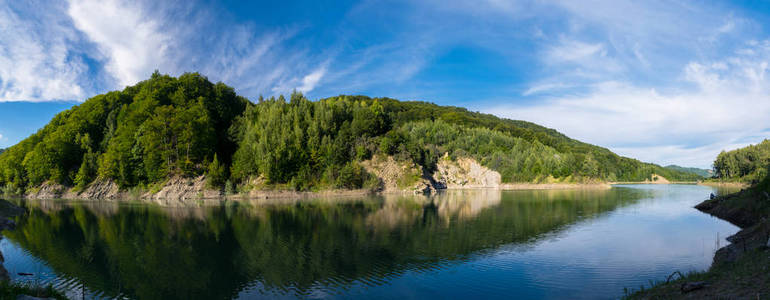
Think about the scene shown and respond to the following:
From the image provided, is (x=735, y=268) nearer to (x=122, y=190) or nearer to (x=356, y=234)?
(x=356, y=234)

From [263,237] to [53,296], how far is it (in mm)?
17185

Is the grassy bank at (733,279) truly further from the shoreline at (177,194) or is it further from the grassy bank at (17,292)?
the shoreline at (177,194)

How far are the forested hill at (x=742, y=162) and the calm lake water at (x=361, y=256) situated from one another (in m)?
124

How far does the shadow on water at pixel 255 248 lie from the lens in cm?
1736

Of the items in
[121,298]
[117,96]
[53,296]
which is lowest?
[121,298]

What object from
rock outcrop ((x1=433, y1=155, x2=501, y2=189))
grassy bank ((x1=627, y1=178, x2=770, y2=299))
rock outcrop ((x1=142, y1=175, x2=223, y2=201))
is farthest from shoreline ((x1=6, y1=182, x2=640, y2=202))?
grassy bank ((x1=627, y1=178, x2=770, y2=299))

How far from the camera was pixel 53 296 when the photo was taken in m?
11.7

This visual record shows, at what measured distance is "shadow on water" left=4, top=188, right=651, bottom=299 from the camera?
1736cm

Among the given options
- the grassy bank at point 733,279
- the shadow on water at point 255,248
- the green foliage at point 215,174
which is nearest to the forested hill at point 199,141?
the green foliage at point 215,174

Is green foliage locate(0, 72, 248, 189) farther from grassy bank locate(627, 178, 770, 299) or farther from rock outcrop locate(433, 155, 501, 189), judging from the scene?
grassy bank locate(627, 178, 770, 299)

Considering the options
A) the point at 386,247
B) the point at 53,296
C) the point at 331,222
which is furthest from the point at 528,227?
the point at 53,296

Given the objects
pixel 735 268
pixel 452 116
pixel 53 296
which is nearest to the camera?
pixel 53 296

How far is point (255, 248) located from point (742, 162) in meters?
168

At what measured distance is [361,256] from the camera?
2205 centimetres
